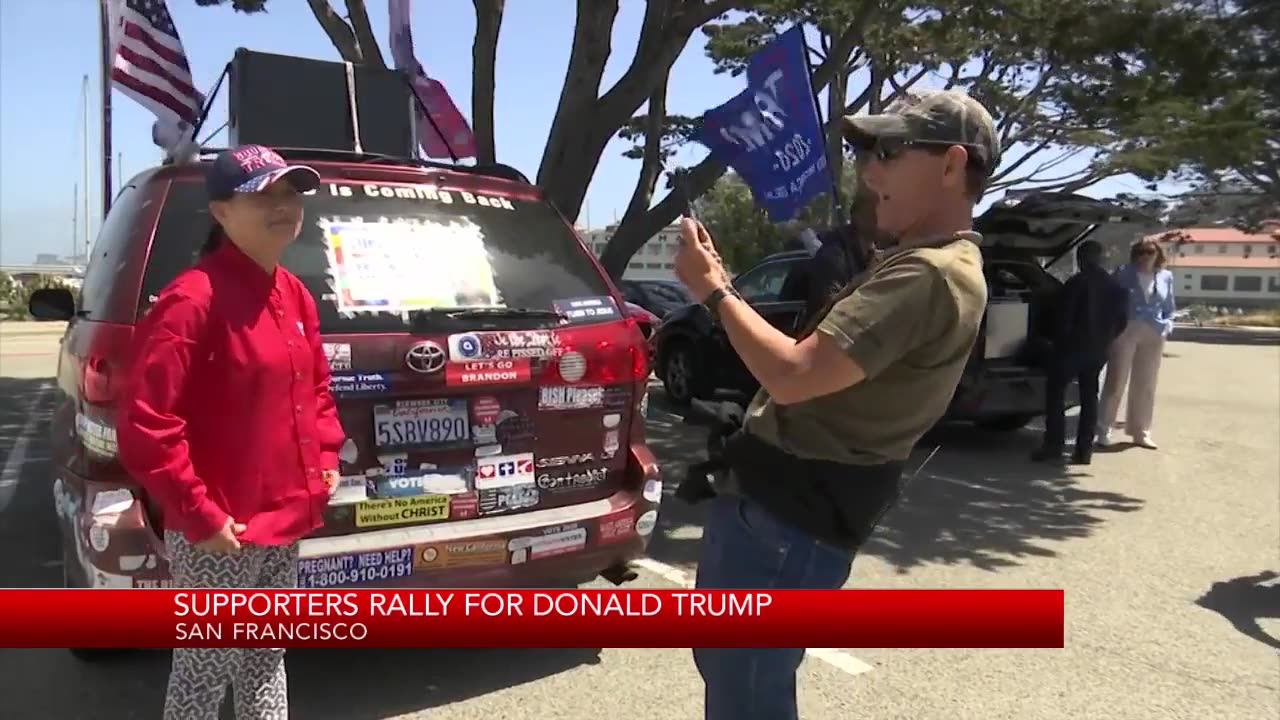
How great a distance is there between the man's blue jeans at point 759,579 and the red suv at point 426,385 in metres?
1.51

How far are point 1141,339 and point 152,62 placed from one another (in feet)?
29.7

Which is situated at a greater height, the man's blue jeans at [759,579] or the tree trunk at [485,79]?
the tree trunk at [485,79]

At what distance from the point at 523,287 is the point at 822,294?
1869 mm

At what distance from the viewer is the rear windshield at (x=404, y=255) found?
3.32 m

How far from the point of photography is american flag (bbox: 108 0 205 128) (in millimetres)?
8312

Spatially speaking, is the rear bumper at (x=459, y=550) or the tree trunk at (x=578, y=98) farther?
the tree trunk at (x=578, y=98)

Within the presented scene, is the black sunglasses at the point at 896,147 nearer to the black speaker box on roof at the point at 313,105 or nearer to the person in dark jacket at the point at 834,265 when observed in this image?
the person in dark jacket at the point at 834,265

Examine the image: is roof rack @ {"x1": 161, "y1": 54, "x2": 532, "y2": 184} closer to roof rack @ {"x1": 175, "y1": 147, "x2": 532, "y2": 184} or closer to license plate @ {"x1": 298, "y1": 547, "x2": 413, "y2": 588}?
roof rack @ {"x1": 175, "y1": 147, "x2": 532, "y2": 184}

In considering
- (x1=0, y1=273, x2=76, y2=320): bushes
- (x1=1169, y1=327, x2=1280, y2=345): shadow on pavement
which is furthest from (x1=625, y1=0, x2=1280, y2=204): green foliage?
(x1=0, y1=273, x2=76, y2=320): bushes

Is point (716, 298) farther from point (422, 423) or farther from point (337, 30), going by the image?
point (337, 30)

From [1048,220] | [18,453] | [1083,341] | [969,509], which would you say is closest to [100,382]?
[969,509]

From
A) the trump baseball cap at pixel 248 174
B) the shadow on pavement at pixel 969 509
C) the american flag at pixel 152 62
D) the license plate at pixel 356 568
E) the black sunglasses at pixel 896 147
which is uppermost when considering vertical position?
the american flag at pixel 152 62

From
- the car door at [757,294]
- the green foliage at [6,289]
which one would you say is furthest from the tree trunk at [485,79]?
the green foliage at [6,289]

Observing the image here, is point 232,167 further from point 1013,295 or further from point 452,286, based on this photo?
point 1013,295
